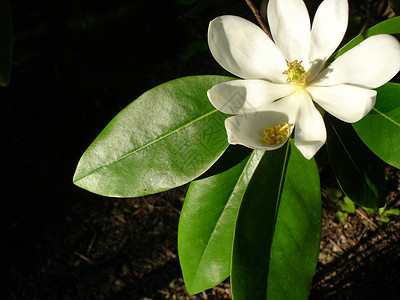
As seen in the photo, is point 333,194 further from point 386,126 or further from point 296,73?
point 296,73

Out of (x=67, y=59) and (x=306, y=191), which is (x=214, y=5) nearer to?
(x=306, y=191)

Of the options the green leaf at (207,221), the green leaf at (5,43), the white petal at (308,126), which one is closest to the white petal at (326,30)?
the white petal at (308,126)

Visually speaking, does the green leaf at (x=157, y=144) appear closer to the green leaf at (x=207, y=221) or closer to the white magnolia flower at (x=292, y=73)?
the white magnolia flower at (x=292, y=73)

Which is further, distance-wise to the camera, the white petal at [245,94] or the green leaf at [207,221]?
the green leaf at [207,221]

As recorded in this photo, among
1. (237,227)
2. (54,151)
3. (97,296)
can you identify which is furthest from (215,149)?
(54,151)

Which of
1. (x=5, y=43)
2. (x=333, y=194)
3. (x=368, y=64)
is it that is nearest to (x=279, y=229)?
(x=368, y=64)

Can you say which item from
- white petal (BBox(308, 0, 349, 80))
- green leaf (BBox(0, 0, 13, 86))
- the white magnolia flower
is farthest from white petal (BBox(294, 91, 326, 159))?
green leaf (BBox(0, 0, 13, 86))
